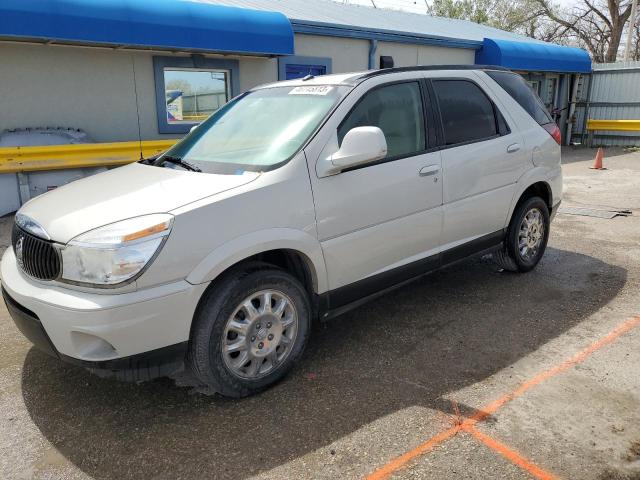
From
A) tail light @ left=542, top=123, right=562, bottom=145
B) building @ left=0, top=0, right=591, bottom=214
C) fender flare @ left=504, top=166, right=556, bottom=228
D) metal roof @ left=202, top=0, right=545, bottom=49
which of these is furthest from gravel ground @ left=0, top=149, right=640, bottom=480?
metal roof @ left=202, top=0, right=545, bottom=49

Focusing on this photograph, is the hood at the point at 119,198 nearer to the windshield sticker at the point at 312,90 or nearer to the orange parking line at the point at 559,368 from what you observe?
the windshield sticker at the point at 312,90

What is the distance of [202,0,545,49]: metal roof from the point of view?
11.7 m

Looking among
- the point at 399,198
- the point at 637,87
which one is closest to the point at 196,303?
the point at 399,198

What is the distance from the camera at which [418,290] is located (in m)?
4.88

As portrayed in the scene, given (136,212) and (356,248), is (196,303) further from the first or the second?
(356,248)

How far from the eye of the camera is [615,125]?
1780 cm

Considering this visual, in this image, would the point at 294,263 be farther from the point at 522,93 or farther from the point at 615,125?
the point at 615,125

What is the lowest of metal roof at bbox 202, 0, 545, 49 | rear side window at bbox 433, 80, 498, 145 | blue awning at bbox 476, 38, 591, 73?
rear side window at bbox 433, 80, 498, 145

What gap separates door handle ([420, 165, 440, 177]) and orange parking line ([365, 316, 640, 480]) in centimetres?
154

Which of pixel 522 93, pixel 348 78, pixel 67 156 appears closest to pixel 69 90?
pixel 67 156

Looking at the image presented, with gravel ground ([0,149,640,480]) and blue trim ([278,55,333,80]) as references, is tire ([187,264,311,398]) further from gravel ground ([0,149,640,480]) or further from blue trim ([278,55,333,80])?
blue trim ([278,55,333,80])

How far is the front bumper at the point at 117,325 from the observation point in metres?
2.58

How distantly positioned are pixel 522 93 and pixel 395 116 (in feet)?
6.02

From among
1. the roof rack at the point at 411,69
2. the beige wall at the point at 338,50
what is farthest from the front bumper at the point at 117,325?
the beige wall at the point at 338,50
